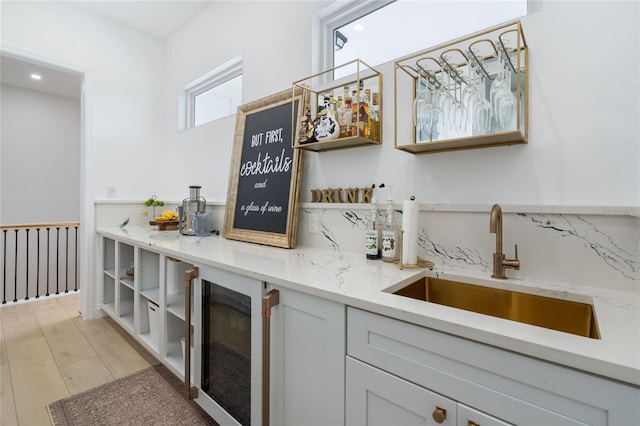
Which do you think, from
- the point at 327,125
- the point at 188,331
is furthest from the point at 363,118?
the point at 188,331

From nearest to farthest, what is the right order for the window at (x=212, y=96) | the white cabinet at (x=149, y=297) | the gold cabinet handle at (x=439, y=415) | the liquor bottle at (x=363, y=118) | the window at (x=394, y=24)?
the gold cabinet handle at (x=439, y=415) < the window at (x=394, y=24) < the liquor bottle at (x=363, y=118) < the white cabinet at (x=149, y=297) < the window at (x=212, y=96)

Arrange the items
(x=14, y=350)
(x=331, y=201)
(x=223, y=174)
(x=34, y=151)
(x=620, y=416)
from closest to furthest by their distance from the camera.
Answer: (x=620, y=416) < (x=331, y=201) < (x=14, y=350) < (x=223, y=174) < (x=34, y=151)

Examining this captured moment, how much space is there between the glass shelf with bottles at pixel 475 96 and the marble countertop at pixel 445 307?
0.53 m

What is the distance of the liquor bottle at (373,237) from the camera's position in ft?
4.86

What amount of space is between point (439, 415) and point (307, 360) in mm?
442

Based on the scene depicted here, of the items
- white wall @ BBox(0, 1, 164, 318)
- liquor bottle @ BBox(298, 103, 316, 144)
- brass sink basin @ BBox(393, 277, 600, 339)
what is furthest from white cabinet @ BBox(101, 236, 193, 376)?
brass sink basin @ BBox(393, 277, 600, 339)

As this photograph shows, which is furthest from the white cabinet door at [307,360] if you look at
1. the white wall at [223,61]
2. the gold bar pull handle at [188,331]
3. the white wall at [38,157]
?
the white wall at [38,157]

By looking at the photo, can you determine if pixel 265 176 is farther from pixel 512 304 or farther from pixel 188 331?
pixel 512 304

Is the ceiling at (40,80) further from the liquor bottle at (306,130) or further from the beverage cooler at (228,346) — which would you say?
the beverage cooler at (228,346)

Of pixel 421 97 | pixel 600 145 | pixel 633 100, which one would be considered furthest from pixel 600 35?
pixel 421 97

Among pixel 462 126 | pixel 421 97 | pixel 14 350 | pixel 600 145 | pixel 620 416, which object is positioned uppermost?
pixel 421 97

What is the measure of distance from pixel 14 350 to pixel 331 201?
2.55 meters

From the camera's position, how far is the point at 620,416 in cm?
55

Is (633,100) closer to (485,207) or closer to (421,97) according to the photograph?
(485,207)
